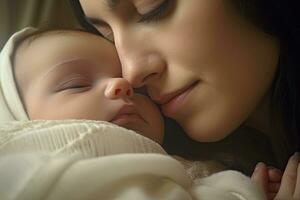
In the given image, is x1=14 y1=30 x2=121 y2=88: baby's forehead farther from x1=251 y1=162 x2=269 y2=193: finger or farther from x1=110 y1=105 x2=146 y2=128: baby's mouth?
x1=251 y1=162 x2=269 y2=193: finger

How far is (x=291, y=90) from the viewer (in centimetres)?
59

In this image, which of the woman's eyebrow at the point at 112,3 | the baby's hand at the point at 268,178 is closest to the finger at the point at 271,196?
the baby's hand at the point at 268,178

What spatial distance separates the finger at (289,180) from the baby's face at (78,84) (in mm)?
133

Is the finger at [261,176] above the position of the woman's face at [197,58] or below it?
below

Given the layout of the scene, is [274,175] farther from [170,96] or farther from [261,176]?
[170,96]

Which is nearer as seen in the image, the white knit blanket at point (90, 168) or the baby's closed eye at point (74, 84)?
the white knit blanket at point (90, 168)

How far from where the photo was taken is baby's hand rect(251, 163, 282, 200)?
555 millimetres

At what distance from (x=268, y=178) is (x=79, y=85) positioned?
21cm

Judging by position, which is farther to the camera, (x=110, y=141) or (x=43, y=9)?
(x=43, y=9)

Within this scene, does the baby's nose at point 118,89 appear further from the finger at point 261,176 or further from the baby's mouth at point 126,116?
the finger at point 261,176

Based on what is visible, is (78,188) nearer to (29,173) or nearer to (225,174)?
(29,173)

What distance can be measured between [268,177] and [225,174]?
0.05m

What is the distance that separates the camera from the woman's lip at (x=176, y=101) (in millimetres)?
597

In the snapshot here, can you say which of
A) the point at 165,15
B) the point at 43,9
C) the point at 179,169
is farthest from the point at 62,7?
the point at 179,169
